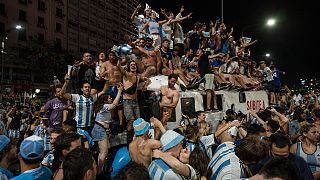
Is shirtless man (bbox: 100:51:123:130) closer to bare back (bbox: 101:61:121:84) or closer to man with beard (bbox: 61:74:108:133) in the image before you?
bare back (bbox: 101:61:121:84)

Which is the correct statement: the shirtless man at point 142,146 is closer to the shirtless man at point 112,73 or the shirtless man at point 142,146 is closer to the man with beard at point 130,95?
the man with beard at point 130,95

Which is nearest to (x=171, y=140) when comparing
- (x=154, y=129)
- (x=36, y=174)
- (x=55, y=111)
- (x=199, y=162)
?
(x=199, y=162)

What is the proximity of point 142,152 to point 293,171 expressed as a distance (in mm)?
2735

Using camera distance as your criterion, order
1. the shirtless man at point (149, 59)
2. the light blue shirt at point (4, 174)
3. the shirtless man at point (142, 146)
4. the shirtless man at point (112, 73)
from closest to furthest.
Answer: the light blue shirt at point (4, 174) < the shirtless man at point (142, 146) < the shirtless man at point (112, 73) < the shirtless man at point (149, 59)

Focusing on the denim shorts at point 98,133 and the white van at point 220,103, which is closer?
the denim shorts at point 98,133

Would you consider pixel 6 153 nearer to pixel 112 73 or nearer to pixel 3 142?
pixel 3 142

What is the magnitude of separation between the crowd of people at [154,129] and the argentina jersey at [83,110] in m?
0.02

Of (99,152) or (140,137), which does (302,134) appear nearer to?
(140,137)

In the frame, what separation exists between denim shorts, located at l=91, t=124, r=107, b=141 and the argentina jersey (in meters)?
0.45

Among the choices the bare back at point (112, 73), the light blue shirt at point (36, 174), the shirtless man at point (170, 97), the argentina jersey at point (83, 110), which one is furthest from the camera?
the bare back at point (112, 73)

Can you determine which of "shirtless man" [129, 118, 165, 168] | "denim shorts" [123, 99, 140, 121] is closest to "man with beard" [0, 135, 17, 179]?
"shirtless man" [129, 118, 165, 168]

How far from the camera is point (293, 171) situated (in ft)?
8.22

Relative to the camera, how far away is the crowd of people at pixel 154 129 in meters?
3.60

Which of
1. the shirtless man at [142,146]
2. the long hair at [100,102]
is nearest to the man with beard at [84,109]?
the long hair at [100,102]
